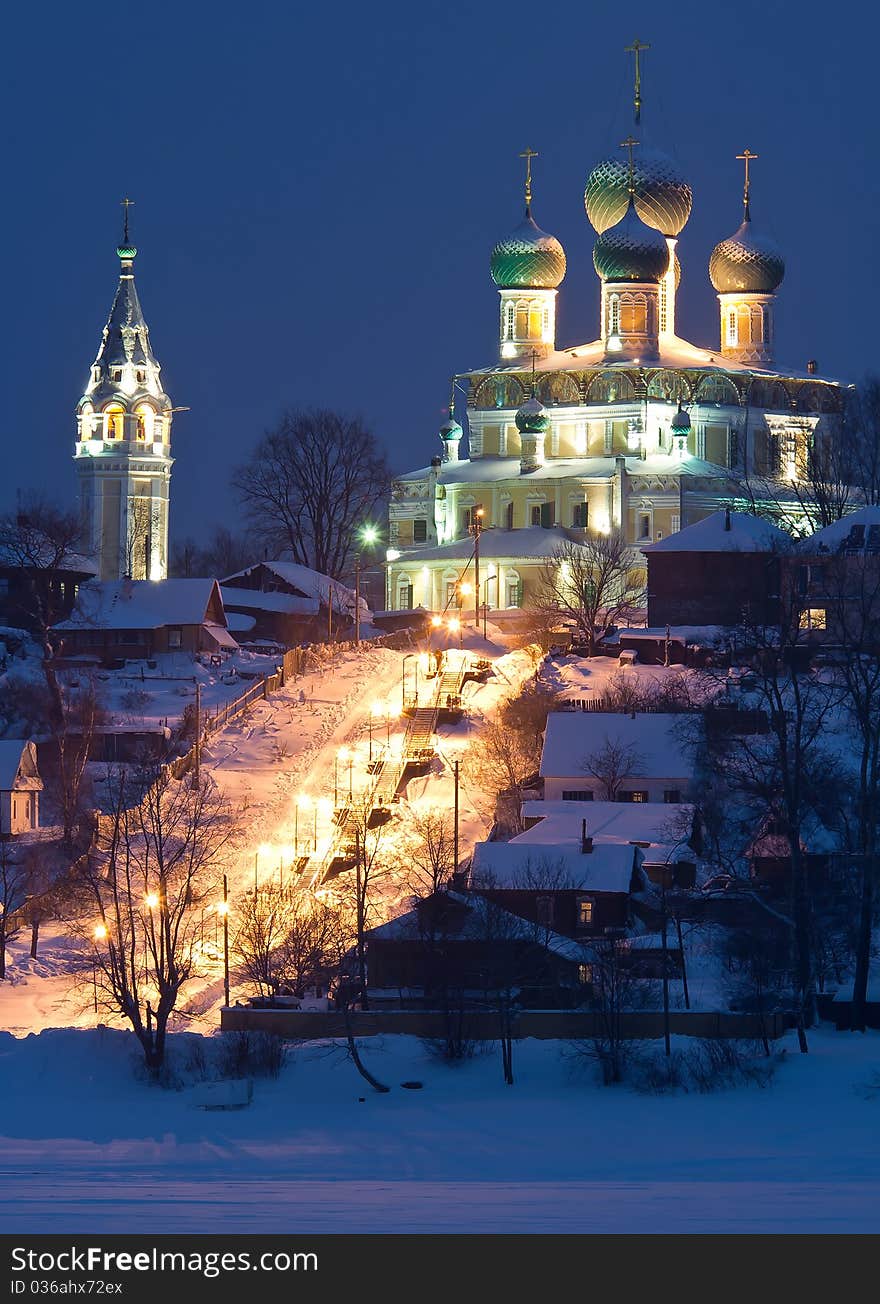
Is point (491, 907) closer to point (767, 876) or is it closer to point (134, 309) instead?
point (767, 876)

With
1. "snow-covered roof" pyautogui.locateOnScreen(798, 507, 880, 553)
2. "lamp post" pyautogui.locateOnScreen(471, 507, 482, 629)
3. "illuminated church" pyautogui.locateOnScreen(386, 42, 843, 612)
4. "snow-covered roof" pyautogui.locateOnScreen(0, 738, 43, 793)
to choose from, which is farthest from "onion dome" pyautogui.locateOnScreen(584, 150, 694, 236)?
"snow-covered roof" pyautogui.locateOnScreen(0, 738, 43, 793)

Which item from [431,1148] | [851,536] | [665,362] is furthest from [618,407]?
[431,1148]

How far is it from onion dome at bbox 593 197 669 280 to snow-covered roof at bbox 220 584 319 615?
41.4 feet

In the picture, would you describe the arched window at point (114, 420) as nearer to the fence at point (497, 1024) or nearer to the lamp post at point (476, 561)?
the lamp post at point (476, 561)

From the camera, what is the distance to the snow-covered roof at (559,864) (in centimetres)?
3784

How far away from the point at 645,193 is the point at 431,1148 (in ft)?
173

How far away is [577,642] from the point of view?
57938 mm

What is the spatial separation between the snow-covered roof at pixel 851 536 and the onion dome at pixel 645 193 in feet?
77.8

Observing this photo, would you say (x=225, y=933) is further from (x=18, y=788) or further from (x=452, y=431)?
(x=452, y=431)

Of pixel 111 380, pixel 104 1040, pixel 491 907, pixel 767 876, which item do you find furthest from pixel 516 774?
pixel 111 380

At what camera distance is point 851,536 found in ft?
177

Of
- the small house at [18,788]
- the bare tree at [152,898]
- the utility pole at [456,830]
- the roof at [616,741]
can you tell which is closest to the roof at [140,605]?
the small house at [18,788]

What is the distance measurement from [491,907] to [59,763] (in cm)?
1727

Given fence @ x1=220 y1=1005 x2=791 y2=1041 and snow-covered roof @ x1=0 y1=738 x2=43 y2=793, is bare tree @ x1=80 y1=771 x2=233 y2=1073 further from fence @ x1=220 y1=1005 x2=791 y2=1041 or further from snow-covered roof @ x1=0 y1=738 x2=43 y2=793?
snow-covered roof @ x1=0 y1=738 x2=43 y2=793
